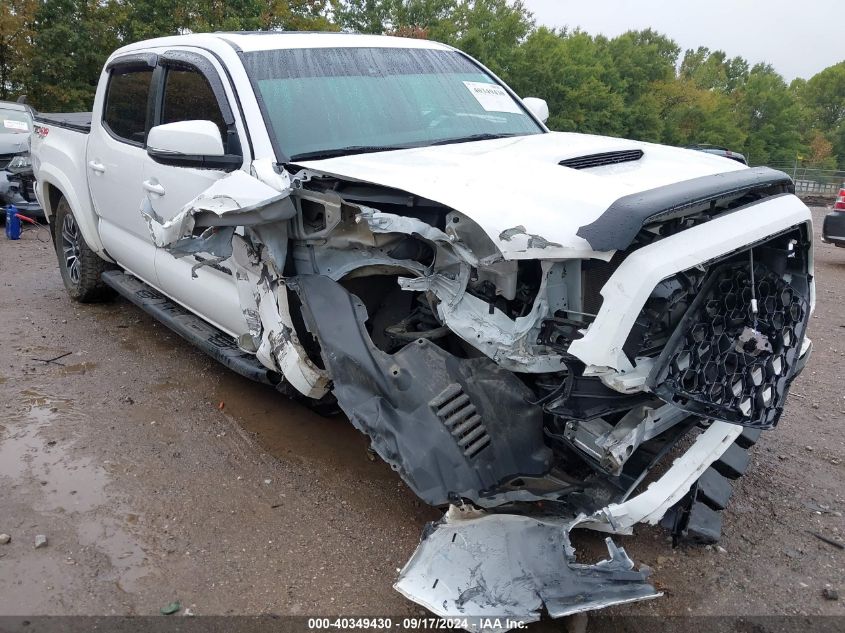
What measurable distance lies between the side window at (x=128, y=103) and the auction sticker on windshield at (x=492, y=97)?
195 cm

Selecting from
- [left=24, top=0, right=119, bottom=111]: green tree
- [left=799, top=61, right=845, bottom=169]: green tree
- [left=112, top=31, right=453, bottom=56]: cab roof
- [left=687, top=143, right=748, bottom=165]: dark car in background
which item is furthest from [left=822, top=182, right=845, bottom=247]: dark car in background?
[left=799, top=61, right=845, bottom=169]: green tree

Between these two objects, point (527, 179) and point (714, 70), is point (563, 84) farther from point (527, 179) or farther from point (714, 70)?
point (714, 70)

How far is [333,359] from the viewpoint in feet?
8.64

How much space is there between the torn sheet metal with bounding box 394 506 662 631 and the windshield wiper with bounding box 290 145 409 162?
1.65 metres

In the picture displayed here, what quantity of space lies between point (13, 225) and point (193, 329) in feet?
20.8

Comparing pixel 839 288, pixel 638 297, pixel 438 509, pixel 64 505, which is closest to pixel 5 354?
pixel 64 505

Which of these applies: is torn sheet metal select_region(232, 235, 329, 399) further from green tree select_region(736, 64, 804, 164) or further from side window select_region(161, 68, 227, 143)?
green tree select_region(736, 64, 804, 164)

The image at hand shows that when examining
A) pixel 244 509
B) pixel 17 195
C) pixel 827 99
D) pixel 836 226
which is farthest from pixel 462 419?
pixel 827 99

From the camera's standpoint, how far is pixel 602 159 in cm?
280

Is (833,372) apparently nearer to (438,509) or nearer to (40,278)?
(438,509)

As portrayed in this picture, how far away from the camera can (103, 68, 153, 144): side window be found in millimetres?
4199

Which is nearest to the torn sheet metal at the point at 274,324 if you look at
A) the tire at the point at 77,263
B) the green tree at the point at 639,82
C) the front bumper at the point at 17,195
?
the tire at the point at 77,263

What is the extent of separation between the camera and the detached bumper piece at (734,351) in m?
2.24

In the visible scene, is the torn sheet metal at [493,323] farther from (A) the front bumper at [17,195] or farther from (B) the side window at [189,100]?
(A) the front bumper at [17,195]
